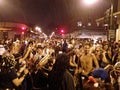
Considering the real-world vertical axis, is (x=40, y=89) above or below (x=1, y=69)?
below

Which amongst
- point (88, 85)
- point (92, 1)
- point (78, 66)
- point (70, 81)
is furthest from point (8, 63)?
point (92, 1)

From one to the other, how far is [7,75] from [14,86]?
12.4 inches

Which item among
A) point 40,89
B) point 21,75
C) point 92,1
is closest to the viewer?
point 21,75

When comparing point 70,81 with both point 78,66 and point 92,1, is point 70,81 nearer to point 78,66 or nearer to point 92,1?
point 78,66

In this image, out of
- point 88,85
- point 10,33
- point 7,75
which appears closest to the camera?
point 88,85

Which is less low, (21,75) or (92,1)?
(92,1)

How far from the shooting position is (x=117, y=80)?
7406mm

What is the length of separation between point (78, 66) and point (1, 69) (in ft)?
18.6

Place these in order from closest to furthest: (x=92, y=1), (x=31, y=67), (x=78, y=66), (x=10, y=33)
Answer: (x=31, y=67) → (x=78, y=66) → (x=92, y=1) → (x=10, y=33)

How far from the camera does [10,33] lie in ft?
203

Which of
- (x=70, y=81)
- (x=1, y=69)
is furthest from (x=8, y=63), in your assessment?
(x=70, y=81)

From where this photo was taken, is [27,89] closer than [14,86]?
No

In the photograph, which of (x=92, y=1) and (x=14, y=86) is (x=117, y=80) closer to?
(x=14, y=86)

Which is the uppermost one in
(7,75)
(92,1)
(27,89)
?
(92,1)
